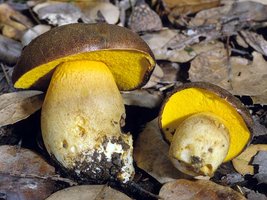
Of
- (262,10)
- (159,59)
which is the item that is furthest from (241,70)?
(262,10)

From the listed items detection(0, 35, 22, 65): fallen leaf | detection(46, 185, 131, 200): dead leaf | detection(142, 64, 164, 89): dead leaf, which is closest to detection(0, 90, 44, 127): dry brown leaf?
detection(0, 35, 22, 65): fallen leaf

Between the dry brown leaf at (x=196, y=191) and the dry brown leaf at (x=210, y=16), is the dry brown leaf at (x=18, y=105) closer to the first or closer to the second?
the dry brown leaf at (x=196, y=191)

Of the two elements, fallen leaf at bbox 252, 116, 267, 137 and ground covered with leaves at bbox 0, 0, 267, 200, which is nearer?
ground covered with leaves at bbox 0, 0, 267, 200

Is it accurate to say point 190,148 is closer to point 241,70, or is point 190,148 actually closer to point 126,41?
point 126,41

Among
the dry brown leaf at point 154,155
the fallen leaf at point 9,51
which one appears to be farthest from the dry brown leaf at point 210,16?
the fallen leaf at point 9,51

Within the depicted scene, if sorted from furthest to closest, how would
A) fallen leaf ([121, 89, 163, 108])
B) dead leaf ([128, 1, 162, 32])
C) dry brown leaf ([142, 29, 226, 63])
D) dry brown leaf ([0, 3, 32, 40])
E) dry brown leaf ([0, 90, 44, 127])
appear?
dead leaf ([128, 1, 162, 32]) → dry brown leaf ([0, 3, 32, 40]) → dry brown leaf ([142, 29, 226, 63]) → fallen leaf ([121, 89, 163, 108]) → dry brown leaf ([0, 90, 44, 127])

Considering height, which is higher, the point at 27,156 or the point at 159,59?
the point at 159,59

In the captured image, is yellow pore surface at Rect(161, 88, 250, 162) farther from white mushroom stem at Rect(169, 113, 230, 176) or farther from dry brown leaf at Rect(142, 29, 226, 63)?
dry brown leaf at Rect(142, 29, 226, 63)

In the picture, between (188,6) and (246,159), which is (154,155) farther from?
(188,6)
